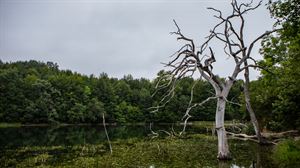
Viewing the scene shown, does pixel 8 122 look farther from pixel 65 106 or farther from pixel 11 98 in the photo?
pixel 65 106

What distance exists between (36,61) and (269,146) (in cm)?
18245

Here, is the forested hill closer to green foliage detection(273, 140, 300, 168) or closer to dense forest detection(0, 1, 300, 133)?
dense forest detection(0, 1, 300, 133)

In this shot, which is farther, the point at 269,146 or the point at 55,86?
the point at 55,86

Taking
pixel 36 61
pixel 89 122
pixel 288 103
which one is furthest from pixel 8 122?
pixel 36 61

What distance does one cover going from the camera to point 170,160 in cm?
→ 2092

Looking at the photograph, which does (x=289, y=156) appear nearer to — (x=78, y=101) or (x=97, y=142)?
(x=97, y=142)

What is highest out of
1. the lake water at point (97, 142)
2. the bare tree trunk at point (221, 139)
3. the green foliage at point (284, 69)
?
the green foliage at point (284, 69)

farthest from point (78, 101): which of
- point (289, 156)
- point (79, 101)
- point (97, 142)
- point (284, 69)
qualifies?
point (289, 156)

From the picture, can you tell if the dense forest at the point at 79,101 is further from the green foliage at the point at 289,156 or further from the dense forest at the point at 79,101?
the green foliage at the point at 289,156

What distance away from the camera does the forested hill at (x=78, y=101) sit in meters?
87.9

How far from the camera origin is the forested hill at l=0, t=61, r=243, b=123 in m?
87.9

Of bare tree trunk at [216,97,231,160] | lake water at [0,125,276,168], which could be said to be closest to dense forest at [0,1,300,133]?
lake water at [0,125,276,168]

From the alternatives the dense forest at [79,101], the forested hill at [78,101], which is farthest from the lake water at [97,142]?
the forested hill at [78,101]

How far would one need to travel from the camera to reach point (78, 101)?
10038cm
